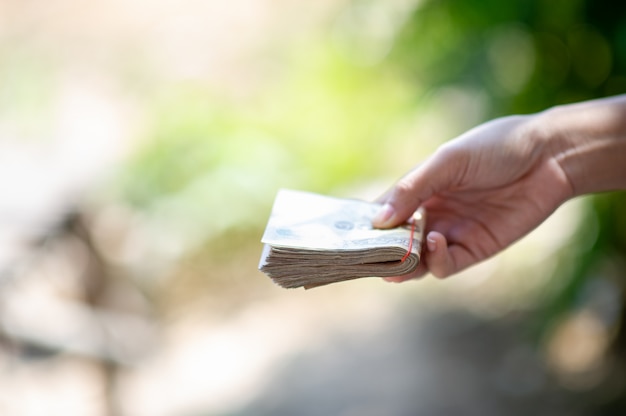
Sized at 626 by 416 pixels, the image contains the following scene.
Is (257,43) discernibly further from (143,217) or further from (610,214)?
(610,214)

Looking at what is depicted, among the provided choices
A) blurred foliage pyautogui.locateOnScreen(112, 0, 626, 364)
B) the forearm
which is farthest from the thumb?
blurred foliage pyautogui.locateOnScreen(112, 0, 626, 364)

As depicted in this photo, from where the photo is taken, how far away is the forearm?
5.24 ft

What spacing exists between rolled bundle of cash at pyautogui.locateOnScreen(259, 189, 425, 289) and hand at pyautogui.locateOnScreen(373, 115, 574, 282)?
10cm

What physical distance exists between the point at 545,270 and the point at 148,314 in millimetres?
2057

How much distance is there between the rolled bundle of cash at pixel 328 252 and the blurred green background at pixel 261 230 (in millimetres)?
1518

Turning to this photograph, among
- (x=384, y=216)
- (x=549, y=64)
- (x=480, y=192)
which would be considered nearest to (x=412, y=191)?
(x=384, y=216)

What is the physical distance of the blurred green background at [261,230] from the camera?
9.08 feet

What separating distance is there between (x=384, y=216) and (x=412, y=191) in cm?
8

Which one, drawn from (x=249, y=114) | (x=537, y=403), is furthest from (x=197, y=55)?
(x=537, y=403)

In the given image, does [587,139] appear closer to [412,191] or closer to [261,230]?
[412,191]

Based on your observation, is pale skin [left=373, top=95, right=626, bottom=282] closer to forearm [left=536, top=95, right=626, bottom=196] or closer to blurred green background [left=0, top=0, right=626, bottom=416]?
forearm [left=536, top=95, right=626, bottom=196]

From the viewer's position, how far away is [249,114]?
4.96 metres

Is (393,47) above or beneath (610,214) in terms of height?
above

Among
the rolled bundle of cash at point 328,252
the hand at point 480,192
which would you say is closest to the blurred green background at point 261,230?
the hand at point 480,192
